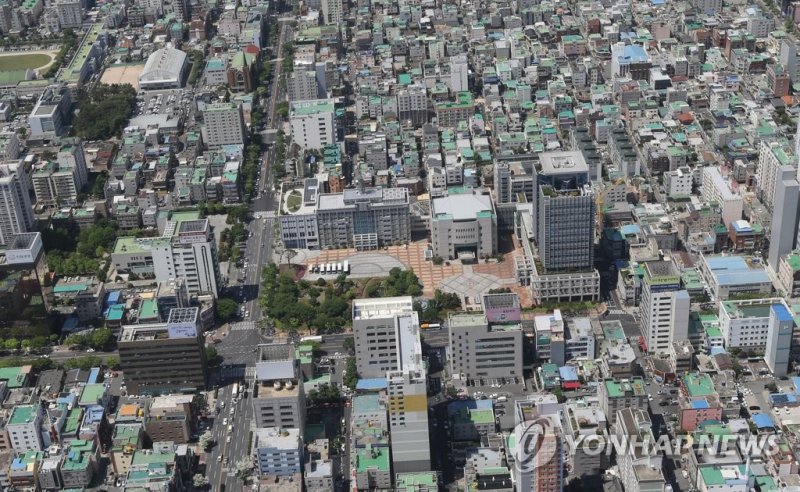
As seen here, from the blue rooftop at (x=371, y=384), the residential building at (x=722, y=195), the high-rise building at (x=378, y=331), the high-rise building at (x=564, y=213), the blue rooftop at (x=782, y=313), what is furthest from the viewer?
the residential building at (x=722, y=195)

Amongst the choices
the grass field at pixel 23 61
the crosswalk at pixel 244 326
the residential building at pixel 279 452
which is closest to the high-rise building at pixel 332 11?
the grass field at pixel 23 61

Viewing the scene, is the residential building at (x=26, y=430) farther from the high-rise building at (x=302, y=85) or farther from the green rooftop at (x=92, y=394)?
the high-rise building at (x=302, y=85)

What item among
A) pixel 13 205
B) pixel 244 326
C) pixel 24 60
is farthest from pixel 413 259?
pixel 24 60

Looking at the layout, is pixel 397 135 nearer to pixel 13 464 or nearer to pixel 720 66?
pixel 720 66

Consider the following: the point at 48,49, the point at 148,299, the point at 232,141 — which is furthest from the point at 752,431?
the point at 48,49

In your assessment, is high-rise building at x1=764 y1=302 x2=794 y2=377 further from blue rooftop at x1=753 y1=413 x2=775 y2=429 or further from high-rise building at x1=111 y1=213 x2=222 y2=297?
high-rise building at x1=111 y1=213 x2=222 y2=297

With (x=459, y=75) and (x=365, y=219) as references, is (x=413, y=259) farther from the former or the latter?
(x=459, y=75)
